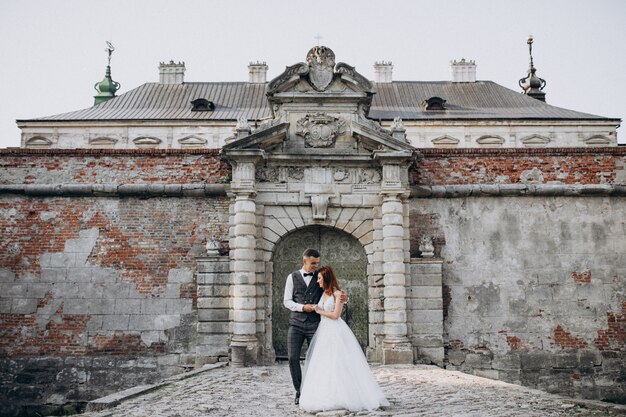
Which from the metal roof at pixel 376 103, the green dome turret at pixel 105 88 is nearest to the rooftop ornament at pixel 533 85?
the metal roof at pixel 376 103

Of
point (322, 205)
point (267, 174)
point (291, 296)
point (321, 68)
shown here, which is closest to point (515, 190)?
point (322, 205)

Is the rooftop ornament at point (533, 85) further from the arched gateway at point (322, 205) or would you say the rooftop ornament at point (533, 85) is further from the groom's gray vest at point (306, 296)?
the groom's gray vest at point (306, 296)

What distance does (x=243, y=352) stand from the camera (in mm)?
11320

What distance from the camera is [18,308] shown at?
486 inches

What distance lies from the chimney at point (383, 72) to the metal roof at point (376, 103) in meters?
0.39

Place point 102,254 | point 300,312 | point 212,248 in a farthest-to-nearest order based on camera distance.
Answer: point 102,254 → point 212,248 → point 300,312

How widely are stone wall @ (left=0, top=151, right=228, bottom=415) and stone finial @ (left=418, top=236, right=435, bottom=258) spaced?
13.8 feet

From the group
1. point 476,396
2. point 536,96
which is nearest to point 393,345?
point 476,396

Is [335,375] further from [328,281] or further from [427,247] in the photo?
[427,247]

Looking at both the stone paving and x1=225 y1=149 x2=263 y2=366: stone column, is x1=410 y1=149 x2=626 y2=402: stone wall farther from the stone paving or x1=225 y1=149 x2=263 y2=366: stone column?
x1=225 y1=149 x2=263 y2=366: stone column

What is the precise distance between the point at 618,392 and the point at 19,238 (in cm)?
1295

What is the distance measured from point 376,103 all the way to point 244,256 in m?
20.2

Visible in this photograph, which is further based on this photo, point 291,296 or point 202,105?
point 202,105

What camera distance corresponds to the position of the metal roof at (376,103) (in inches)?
1181
